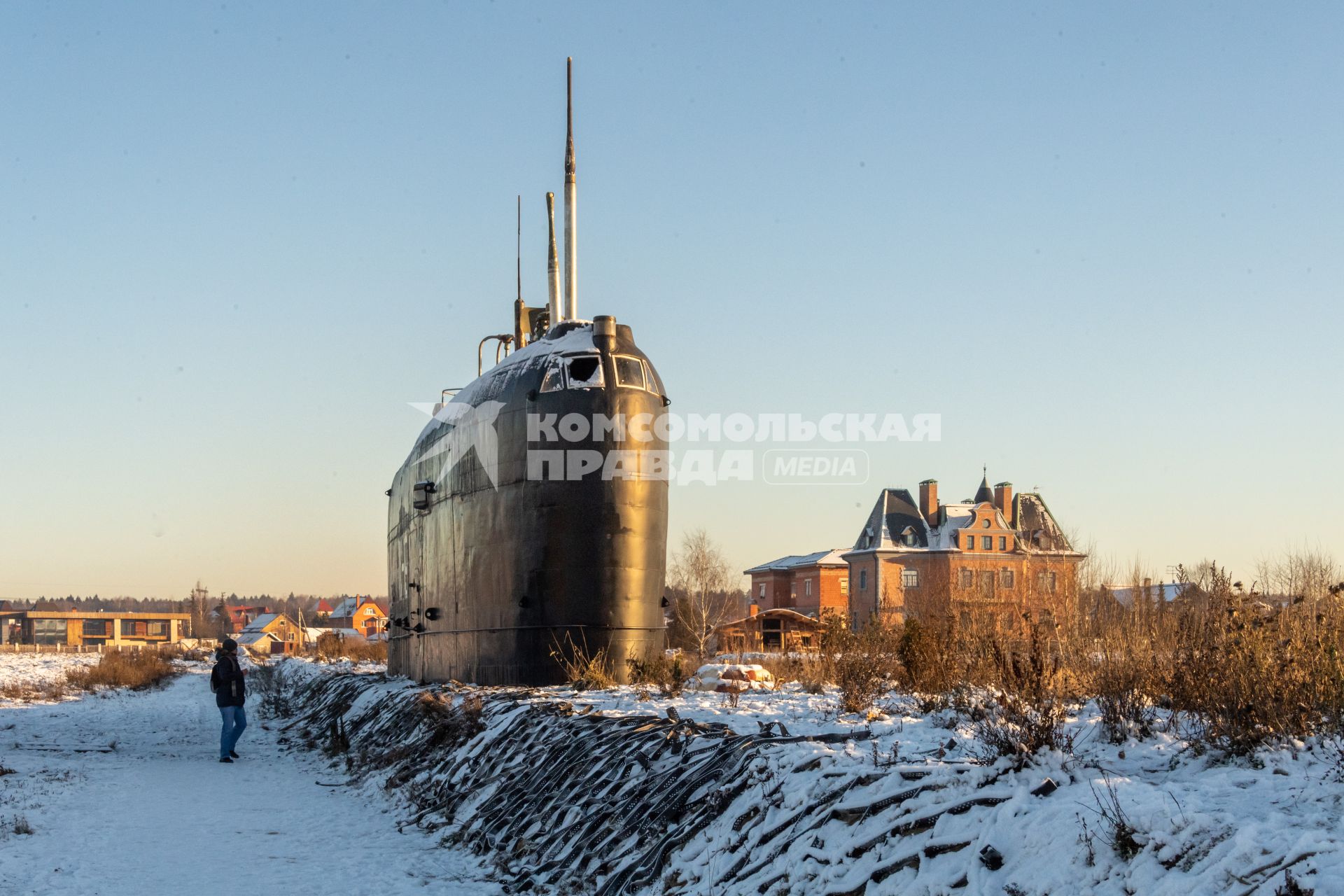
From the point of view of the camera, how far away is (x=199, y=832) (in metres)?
10.2

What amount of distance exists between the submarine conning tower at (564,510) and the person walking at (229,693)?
3803 millimetres

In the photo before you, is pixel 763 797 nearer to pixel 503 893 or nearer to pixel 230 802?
pixel 503 893

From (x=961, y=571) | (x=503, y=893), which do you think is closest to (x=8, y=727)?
(x=503, y=893)

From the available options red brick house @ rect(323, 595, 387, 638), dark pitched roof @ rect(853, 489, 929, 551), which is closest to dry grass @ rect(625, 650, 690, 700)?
dark pitched roof @ rect(853, 489, 929, 551)

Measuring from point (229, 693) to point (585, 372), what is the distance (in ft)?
24.6

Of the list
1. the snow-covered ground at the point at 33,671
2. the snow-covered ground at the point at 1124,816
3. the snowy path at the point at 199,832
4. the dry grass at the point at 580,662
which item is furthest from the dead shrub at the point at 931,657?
the snow-covered ground at the point at 33,671

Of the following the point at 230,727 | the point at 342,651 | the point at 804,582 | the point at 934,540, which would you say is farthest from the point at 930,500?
the point at 230,727

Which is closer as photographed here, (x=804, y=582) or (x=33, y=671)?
(x=33, y=671)

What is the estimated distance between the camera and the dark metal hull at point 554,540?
520 inches

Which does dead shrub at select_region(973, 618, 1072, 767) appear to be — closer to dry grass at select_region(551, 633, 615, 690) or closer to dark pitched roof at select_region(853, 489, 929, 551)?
dry grass at select_region(551, 633, 615, 690)

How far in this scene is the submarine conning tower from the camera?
1323 centimetres

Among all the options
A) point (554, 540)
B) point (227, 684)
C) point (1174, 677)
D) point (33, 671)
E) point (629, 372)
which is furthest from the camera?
point (33, 671)

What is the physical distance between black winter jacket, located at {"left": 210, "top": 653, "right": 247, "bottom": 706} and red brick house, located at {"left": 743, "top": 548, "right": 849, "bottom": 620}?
5129cm

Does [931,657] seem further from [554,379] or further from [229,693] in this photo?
[229,693]
